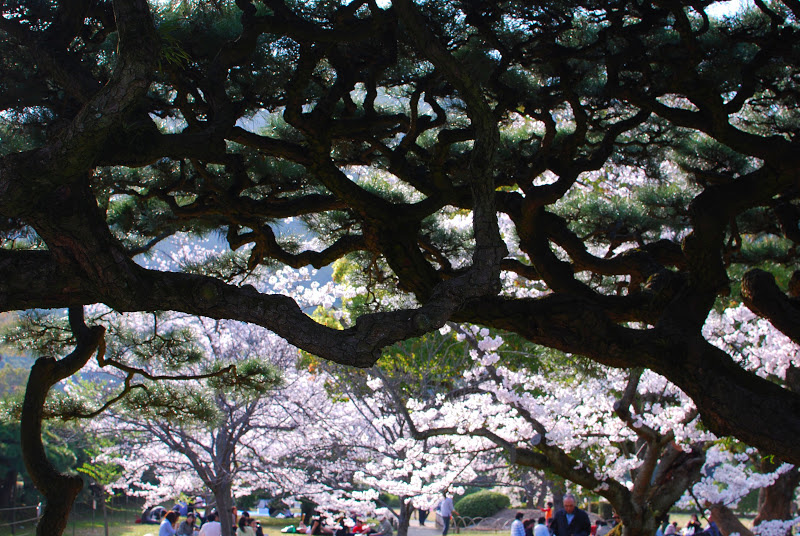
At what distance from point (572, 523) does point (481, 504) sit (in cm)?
1528

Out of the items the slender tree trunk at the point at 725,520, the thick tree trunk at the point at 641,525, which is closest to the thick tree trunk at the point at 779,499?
the slender tree trunk at the point at 725,520

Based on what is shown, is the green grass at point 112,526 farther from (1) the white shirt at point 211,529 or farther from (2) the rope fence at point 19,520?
(1) the white shirt at point 211,529

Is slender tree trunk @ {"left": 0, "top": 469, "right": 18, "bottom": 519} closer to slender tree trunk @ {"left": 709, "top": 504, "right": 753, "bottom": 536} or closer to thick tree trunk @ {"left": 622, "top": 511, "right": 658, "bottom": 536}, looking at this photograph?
slender tree trunk @ {"left": 709, "top": 504, "right": 753, "bottom": 536}

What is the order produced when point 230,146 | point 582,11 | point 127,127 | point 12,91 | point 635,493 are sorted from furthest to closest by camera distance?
point 635,493
point 230,146
point 582,11
point 12,91
point 127,127

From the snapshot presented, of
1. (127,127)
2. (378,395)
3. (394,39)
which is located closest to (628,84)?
(394,39)

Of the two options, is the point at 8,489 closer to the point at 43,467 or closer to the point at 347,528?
the point at 347,528

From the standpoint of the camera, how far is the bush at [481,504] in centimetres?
2092

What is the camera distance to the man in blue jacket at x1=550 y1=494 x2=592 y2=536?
256 inches

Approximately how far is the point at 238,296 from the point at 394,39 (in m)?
1.58

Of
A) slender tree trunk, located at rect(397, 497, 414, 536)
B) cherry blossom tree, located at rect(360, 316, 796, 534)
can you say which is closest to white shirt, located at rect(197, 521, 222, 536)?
cherry blossom tree, located at rect(360, 316, 796, 534)

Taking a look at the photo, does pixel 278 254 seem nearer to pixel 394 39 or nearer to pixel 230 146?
pixel 230 146

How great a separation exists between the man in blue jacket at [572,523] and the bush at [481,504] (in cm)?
1485

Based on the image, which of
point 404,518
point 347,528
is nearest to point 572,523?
point 404,518

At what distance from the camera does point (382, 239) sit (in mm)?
3471
